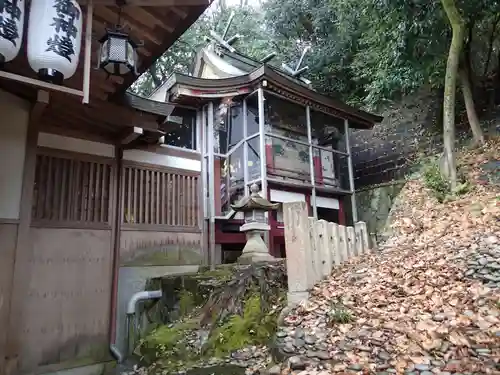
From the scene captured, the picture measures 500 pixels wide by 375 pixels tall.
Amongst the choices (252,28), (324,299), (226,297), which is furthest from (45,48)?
(252,28)

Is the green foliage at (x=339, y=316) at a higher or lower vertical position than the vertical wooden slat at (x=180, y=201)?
lower

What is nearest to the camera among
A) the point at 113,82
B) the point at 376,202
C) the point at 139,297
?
the point at 113,82

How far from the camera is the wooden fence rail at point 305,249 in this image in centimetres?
496

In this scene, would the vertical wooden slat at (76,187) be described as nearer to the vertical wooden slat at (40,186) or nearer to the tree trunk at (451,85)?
the vertical wooden slat at (40,186)

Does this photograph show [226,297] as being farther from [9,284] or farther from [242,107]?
[242,107]

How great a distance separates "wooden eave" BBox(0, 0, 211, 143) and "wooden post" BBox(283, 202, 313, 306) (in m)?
3.20

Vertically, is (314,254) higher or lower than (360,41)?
lower

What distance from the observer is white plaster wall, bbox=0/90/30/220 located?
6.07m

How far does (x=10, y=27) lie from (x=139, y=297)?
16.8ft

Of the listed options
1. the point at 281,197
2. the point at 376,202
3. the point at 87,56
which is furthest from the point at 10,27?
the point at 376,202

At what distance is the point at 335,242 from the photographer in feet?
20.5

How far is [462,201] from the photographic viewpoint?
851cm

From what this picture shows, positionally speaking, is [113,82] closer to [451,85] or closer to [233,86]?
[233,86]

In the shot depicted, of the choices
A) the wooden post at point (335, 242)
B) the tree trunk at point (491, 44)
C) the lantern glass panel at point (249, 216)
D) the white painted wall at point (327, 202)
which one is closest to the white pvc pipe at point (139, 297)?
the lantern glass panel at point (249, 216)
